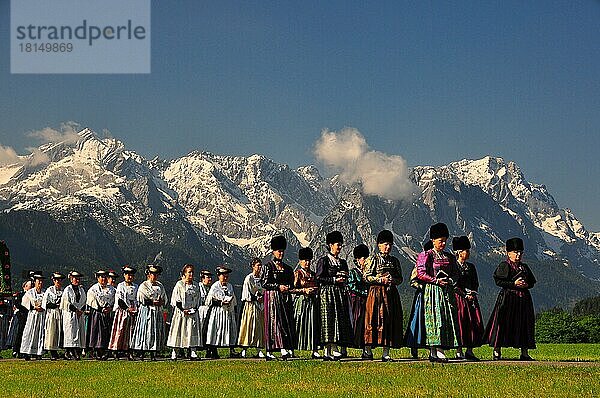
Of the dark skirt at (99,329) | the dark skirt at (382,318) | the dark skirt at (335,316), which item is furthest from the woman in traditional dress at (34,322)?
the dark skirt at (382,318)

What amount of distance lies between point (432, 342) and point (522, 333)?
2863mm

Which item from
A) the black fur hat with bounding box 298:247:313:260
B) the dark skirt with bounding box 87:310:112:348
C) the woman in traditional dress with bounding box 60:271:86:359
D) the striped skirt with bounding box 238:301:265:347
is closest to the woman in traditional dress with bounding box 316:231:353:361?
the black fur hat with bounding box 298:247:313:260

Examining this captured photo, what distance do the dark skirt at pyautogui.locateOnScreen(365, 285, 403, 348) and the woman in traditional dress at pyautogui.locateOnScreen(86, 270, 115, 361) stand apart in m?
8.99

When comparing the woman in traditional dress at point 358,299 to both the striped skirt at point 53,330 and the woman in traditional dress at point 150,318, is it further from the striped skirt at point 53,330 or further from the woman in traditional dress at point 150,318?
the striped skirt at point 53,330

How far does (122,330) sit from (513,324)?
10.7 meters

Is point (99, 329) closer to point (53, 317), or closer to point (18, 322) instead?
point (53, 317)

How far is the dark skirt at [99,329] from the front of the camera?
2600 centimetres

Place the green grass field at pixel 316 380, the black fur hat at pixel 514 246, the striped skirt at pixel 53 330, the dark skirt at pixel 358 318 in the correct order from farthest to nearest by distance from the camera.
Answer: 1. the striped skirt at pixel 53 330
2. the black fur hat at pixel 514 246
3. the dark skirt at pixel 358 318
4. the green grass field at pixel 316 380

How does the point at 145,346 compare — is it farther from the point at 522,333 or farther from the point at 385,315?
the point at 522,333

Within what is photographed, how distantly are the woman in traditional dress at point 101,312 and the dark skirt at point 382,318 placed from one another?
8994mm

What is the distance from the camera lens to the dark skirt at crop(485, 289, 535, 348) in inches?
817

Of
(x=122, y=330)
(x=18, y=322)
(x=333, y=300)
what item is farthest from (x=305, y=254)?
(x=18, y=322)

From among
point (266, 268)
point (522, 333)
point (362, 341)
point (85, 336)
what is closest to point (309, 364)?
point (362, 341)

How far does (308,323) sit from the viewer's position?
69.2 ft
